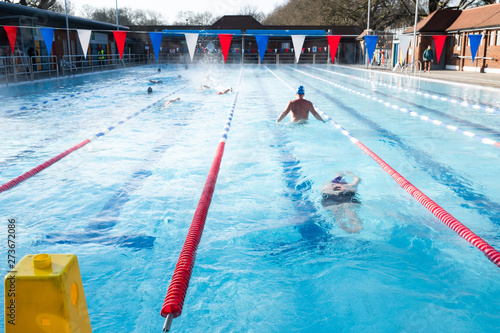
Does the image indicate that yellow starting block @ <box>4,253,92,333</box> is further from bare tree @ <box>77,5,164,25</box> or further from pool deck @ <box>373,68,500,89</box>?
bare tree @ <box>77,5,164,25</box>

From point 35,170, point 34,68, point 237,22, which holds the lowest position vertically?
point 35,170

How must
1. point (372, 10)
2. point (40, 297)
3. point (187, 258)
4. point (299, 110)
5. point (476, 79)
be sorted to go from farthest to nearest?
point (372, 10) < point (476, 79) < point (299, 110) < point (187, 258) < point (40, 297)

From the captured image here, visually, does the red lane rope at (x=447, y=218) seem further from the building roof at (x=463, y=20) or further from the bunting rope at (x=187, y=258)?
the building roof at (x=463, y=20)

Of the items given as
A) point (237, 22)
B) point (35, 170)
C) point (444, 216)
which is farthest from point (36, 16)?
point (237, 22)

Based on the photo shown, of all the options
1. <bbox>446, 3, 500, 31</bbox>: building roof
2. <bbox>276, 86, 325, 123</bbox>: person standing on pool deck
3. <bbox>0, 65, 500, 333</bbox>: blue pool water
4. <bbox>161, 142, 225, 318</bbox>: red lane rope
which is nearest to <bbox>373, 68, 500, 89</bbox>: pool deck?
<bbox>446, 3, 500, 31</bbox>: building roof

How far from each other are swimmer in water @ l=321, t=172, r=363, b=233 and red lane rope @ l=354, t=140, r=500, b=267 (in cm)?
63

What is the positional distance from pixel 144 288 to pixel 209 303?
49 centimetres

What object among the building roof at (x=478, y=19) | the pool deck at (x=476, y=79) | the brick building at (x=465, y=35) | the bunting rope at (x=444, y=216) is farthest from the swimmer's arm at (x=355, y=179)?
the building roof at (x=478, y=19)

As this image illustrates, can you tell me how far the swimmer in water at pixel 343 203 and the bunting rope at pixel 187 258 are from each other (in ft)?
4.05

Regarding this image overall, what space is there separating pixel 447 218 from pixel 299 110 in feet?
16.3

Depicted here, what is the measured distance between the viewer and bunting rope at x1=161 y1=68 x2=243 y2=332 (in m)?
2.27

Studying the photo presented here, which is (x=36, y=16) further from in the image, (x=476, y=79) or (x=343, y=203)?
(x=343, y=203)

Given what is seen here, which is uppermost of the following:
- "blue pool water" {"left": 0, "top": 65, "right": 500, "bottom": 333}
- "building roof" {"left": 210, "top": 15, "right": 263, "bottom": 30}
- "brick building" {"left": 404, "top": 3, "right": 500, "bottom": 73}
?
"building roof" {"left": 210, "top": 15, "right": 263, "bottom": 30}

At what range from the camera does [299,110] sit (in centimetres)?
859
